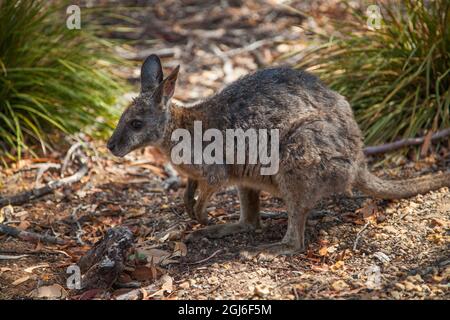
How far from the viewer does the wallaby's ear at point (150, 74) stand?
522 cm

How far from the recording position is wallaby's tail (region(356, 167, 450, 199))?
207 inches

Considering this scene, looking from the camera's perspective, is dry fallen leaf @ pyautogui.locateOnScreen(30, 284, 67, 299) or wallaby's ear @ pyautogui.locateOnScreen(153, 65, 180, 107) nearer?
dry fallen leaf @ pyautogui.locateOnScreen(30, 284, 67, 299)

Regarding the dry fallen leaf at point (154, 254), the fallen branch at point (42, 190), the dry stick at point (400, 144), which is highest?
the dry stick at point (400, 144)

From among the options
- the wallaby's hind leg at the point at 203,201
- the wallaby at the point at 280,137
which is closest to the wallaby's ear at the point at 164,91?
the wallaby at the point at 280,137

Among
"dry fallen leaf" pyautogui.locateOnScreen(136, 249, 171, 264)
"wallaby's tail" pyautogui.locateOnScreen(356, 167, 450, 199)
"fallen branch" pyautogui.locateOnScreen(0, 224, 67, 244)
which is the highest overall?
"wallaby's tail" pyautogui.locateOnScreen(356, 167, 450, 199)

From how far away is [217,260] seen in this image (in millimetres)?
4938

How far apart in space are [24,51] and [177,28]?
331cm

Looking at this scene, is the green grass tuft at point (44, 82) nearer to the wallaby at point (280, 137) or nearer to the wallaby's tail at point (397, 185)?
the wallaby at point (280, 137)

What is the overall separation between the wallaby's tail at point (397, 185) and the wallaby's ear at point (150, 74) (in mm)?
1655

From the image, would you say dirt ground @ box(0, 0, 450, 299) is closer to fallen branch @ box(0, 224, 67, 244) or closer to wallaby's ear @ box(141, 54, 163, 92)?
fallen branch @ box(0, 224, 67, 244)

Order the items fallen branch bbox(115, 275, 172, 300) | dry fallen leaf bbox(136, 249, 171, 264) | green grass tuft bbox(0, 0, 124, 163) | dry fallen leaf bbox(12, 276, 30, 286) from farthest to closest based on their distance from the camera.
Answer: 1. green grass tuft bbox(0, 0, 124, 163)
2. dry fallen leaf bbox(136, 249, 171, 264)
3. dry fallen leaf bbox(12, 276, 30, 286)
4. fallen branch bbox(115, 275, 172, 300)

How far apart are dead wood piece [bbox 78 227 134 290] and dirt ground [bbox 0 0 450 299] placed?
80 millimetres

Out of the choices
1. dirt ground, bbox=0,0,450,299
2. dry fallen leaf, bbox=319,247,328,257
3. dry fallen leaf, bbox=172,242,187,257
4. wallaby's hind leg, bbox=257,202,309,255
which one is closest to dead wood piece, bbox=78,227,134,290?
dirt ground, bbox=0,0,450,299

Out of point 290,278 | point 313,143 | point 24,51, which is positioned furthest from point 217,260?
point 24,51
